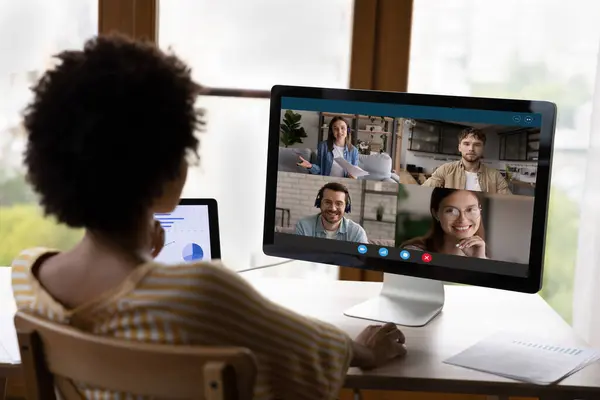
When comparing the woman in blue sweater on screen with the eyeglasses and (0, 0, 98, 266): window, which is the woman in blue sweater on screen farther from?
(0, 0, 98, 266): window

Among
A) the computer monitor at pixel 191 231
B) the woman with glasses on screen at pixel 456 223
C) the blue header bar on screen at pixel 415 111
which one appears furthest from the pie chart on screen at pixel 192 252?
the woman with glasses on screen at pixel 456 223

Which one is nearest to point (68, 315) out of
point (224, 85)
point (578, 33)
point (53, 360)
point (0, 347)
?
point (53, 360)

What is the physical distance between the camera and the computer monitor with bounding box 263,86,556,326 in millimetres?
1755

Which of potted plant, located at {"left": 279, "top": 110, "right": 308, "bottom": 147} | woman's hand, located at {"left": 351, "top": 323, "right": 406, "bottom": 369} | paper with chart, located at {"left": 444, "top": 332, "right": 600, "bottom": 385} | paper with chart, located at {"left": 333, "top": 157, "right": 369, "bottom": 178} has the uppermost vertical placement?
potted plant, located at {"left": 279, "top": 110, "right": 308, "bottom": 147}

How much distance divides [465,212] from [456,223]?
0.10 ft

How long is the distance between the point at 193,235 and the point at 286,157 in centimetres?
31

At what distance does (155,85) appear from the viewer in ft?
3.90

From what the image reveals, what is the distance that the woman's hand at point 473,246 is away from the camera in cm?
180

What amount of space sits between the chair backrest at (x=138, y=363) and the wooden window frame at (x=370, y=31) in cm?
151

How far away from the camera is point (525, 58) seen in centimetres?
267

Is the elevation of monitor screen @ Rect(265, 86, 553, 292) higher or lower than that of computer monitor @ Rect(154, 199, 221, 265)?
higher

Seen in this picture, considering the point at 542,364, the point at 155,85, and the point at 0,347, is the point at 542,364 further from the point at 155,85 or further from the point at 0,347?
the point at 0,347

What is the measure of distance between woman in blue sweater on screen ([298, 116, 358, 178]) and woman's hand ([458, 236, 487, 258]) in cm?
28

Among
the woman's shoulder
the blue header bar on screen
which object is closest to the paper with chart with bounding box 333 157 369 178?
the blue header bar on screen
